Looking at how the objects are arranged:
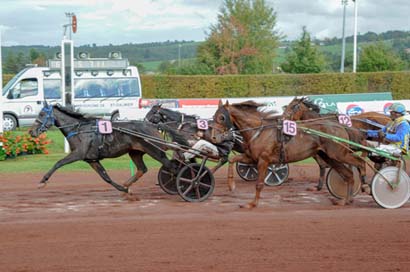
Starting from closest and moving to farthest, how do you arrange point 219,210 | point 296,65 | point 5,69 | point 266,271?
point 266,271 → point 219,210 → point 296,65 → point 5,69

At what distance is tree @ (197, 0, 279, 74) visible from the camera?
3859 centimetres

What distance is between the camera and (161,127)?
11492mm

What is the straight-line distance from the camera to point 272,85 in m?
31.5

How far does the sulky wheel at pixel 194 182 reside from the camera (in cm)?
1060

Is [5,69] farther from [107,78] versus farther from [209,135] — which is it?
[209,135]

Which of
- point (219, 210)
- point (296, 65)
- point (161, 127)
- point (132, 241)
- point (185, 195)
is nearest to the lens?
point (132, 241)

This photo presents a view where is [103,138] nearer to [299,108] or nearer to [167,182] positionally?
[167,182]

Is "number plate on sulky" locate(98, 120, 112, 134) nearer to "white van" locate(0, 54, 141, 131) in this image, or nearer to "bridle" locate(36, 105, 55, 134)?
"bridle" locate(36, 105, 55, 134)

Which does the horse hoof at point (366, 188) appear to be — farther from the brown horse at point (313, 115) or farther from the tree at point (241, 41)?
the tree at point (241, 41)

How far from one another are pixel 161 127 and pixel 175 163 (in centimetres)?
80

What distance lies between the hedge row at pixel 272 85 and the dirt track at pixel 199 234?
63.3 feet

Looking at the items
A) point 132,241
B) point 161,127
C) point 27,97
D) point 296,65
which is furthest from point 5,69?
point 132,241

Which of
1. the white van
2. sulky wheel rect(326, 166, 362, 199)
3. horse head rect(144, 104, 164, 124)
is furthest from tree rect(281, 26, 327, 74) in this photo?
sulky wheel rect(326, 166, 362, 199)

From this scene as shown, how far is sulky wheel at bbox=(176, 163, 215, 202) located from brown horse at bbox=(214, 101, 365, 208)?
74 centimetres
